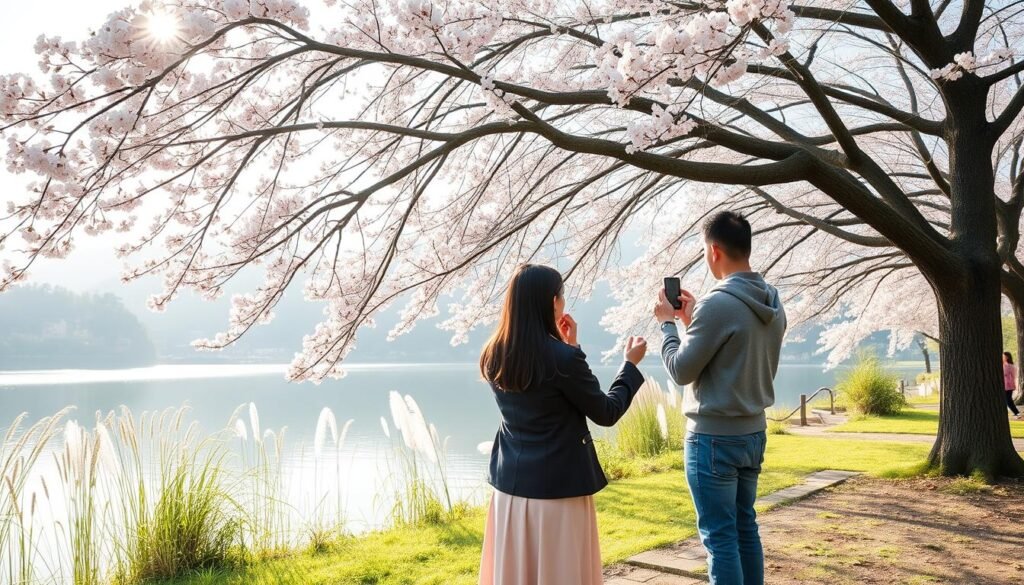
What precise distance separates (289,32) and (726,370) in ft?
8.55

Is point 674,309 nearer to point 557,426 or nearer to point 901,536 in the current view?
point 557,426

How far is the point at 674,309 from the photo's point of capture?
2.71m

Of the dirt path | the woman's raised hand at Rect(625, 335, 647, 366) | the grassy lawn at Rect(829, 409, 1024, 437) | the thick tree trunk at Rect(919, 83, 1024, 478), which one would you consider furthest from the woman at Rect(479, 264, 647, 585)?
Result: the grassy lawn at Rect(829, 409, 1024, 437)

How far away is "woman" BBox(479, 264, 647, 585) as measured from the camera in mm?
2246

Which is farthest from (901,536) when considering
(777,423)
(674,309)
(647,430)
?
(777,423)

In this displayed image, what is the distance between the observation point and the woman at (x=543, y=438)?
7.37 ft

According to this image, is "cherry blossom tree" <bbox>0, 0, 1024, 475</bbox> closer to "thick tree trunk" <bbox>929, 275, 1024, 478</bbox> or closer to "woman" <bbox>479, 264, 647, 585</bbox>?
"thick tree trunk" <bbox>929, 275, 1024, 478</bbox>

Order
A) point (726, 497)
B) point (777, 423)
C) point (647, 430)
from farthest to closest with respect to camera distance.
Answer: point (777, 423), point (647, 430), point (726, 497)

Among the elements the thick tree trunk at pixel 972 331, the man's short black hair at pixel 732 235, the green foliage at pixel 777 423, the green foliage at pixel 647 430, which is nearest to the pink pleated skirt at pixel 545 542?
the man's short black hair at pixel 732 235

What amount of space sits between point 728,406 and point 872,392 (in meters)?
12.9

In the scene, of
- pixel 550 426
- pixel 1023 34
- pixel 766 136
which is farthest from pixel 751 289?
pixel 1023 34

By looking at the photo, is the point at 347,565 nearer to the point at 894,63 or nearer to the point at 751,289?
the point at 751,289

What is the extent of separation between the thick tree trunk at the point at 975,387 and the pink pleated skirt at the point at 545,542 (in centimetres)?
501

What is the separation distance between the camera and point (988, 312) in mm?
6000
